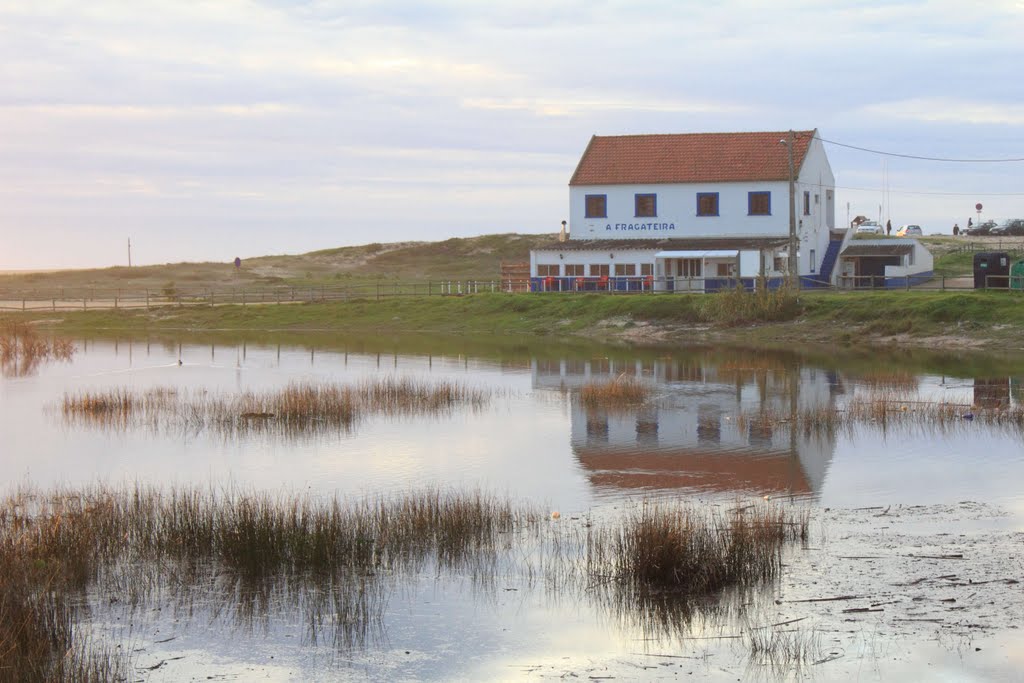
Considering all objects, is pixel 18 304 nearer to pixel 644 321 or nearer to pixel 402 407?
pixel 644 321

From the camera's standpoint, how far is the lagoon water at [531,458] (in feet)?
37.5

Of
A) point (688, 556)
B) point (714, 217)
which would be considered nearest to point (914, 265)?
point (714, 217)

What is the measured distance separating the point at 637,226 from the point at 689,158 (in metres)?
4.55

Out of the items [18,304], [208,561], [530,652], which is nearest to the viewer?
[530,652]

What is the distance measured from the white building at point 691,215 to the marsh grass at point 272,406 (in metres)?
30.1

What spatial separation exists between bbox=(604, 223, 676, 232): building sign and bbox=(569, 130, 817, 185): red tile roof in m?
2.18

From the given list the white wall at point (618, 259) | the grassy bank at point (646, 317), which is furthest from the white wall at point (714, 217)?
the grassy bank at point (646, 317)

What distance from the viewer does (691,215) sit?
62.8 m

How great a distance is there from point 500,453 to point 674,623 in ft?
34.7

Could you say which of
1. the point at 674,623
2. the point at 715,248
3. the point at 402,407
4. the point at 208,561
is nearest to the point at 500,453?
the point at 402,407

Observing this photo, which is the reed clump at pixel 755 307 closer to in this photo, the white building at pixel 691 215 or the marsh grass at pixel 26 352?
the white building at pixel 691 215

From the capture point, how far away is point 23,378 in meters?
37.6

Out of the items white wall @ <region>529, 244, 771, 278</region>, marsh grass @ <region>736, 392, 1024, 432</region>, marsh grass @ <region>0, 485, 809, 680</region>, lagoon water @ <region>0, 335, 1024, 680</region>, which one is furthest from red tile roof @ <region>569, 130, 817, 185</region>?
marsh grass @ <region>0, 485, 809, 680</region>

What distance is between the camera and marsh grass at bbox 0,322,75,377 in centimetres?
4089
